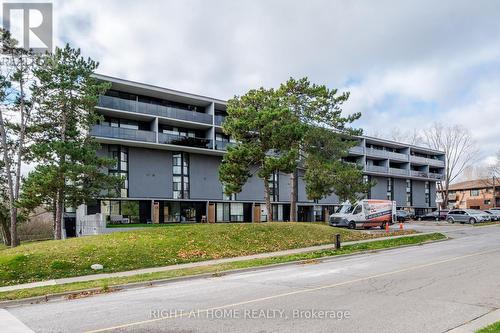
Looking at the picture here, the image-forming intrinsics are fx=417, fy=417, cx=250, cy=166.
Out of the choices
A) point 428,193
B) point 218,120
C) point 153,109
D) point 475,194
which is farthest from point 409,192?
point 153,109

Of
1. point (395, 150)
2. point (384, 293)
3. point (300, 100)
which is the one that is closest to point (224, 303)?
point (384, 293)

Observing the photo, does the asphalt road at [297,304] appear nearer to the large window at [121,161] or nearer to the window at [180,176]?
the large window at [121,161]

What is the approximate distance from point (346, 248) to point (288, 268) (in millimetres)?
6030

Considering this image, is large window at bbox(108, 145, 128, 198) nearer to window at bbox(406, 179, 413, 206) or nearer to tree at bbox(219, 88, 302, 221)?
tree at bbox(219, 88, 302, 221)

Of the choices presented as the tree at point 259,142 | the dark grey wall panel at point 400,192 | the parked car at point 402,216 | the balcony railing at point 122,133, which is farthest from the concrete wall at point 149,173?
the dark grey wall panel at point 400,192

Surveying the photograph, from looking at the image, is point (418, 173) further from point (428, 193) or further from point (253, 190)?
point (253, 190)

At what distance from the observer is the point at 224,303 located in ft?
28.6

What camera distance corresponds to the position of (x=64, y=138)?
93.9 ft

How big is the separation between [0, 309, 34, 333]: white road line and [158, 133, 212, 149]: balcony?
108ft

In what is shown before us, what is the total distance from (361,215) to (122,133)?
22.5m

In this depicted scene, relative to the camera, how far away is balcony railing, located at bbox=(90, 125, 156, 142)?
3669 centimetres

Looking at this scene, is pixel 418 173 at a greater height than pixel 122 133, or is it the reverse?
pixel 122 133

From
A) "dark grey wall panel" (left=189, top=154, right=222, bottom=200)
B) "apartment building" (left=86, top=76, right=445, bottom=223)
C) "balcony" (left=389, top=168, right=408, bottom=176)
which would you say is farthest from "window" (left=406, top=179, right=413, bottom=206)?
"dark grey wall panel" (left=189, top=154, right=222, bottom=200)

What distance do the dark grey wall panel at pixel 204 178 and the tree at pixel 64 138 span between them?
1532cm
